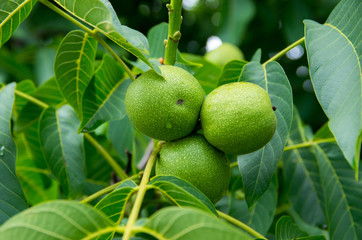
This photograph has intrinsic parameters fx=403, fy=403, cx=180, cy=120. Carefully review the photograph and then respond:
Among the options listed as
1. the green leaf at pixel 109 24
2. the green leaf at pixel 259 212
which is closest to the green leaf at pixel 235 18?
the green leaf at pixel 259 212

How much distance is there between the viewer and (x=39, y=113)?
4.58ft

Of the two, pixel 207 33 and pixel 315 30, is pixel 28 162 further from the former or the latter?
pixel 207 33

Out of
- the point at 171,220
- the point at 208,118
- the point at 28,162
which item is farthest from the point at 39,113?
the point at 171,220

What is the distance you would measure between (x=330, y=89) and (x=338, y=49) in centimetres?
13

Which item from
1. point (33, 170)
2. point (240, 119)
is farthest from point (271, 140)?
point (33, 170)

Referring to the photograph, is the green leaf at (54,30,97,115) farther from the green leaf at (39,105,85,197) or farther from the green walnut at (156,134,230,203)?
the green walnut at (156,134,230,203)

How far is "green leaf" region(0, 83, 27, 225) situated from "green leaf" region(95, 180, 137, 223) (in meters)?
0.20

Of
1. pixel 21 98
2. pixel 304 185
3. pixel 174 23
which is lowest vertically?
pixel 304 185

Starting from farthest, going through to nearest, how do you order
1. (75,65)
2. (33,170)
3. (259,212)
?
(33,170) < (259,212) < (75,65)

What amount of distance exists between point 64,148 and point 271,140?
0.64 metres

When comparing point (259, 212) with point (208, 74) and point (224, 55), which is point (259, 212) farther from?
point (224, 55)

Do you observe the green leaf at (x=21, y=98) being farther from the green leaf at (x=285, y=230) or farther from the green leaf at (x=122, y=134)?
the green leaf at (x=285, y=230)

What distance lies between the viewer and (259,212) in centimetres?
133

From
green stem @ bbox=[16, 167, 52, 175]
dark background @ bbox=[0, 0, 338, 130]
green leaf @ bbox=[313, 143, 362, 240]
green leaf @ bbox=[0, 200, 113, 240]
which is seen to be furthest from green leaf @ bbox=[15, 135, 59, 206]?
green leaf @ bbox=[313, 143, 362, 240]
